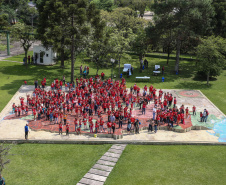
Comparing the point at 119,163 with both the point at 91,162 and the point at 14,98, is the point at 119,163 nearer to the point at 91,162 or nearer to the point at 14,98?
the point at 91,162

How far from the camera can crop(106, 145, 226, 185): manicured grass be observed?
17.9 meters

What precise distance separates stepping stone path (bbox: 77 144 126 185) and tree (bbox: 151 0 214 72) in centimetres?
2688

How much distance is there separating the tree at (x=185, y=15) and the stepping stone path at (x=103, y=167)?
26884 mm

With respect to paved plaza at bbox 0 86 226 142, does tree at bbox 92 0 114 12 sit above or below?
above

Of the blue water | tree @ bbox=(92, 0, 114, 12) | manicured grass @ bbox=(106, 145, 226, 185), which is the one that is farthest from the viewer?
tree @ bbox=(92, 0, 114, 12)

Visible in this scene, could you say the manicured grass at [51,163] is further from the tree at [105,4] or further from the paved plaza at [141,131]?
the tree at [105,4]

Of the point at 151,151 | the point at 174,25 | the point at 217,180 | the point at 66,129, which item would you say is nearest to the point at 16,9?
the point at 174,25

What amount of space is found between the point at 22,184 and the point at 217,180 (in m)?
12.9

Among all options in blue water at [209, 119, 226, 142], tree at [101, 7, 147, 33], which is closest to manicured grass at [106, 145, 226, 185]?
blue water at [209, 119, 226, 142]

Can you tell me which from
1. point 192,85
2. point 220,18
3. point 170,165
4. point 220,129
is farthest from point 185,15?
point 170,165

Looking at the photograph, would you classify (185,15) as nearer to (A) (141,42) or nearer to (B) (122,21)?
(A) (141,42)

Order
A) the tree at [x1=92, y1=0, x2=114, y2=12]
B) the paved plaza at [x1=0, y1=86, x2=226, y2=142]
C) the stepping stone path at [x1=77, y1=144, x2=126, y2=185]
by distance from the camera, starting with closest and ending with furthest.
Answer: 1. the stepping stone path at [x1=77, y1=144, x2=126, y2=185]
2. the paved plaza at [x1=0, y1=86, x2=226, y2=142]
3. the tree at [x1=92, y1=0, x2=114, y2=12]

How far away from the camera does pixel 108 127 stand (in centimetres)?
2370

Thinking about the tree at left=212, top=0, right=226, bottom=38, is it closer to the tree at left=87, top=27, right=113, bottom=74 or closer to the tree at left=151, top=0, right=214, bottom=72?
the tree at left=151, top=0, right=214, bottom=72
